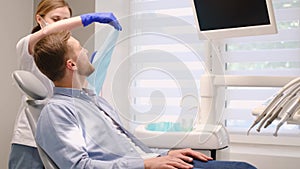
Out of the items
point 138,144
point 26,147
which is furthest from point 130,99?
point 26,147

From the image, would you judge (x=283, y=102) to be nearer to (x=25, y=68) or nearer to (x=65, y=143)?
(x=65, y=143)

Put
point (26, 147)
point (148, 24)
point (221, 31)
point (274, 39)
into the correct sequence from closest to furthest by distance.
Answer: point (148, 24) < point (26, 147) < point (221, 31) < point (274, 39)

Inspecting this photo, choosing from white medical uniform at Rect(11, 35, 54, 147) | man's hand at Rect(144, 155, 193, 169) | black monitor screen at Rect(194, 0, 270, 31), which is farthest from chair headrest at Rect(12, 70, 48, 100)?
black monitor screen at Rect(194, 0, 270, 31)

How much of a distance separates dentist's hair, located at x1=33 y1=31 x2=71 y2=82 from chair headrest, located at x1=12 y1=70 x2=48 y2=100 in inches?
4.0

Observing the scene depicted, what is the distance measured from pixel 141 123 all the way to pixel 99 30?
30 centimetres

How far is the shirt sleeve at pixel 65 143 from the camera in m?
1.12

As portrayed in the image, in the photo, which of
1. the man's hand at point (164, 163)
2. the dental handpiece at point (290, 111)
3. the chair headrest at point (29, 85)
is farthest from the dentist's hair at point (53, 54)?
the dental handpiece at point (290, 111)

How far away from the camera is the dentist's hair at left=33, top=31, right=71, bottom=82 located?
1.24m

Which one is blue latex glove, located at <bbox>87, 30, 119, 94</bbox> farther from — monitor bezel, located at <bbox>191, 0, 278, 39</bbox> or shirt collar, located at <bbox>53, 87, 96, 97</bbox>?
monitor bezel, located at <bbox>191, 0, 278, 39</bbox>

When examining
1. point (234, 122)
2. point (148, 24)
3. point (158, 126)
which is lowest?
point (234, 122)

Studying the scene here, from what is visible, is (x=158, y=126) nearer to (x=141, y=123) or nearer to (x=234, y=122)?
(x=141, y=123)

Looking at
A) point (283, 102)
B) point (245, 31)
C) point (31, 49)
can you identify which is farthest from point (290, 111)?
point (31, 49)

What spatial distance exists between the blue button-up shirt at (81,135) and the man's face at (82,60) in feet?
0.26

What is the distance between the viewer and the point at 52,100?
122 centimetres
